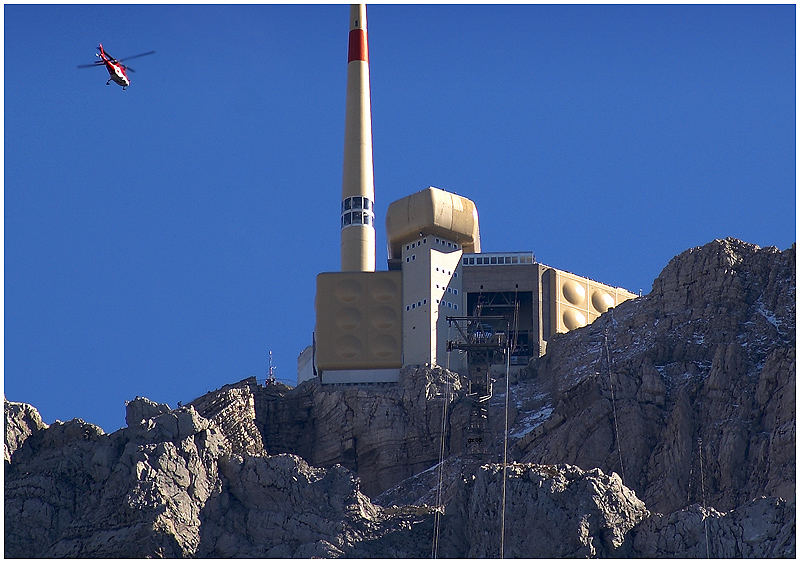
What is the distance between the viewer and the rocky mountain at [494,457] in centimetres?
13938

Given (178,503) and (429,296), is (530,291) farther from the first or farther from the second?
(178,503)

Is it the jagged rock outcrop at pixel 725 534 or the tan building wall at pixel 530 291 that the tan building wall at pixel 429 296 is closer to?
the tan building wall at pixel 530 291

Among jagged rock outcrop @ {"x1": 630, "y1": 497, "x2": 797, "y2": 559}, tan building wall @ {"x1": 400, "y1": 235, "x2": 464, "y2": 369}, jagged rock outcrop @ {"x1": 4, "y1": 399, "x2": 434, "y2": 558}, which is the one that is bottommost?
jagged rock outcrop @ {"x1": 630, "y1": 497, "x2": 797, "y2": 559}

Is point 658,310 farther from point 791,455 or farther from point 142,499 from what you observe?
→ point 142,499

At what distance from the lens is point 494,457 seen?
17325 centimetres

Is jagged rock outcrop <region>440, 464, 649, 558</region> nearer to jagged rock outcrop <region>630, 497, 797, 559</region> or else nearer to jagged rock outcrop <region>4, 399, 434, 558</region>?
jagged rock outcrop <region>630, 497, 797, 559</region>

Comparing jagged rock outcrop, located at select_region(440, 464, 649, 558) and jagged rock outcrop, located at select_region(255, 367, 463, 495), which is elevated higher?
jagged rock outcrop, located at select_region(255, 367, 463, 495)

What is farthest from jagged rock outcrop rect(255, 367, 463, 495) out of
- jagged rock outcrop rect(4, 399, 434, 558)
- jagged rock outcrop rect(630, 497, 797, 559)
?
jagged rock outcrop rect(630, 497, 797, 559)

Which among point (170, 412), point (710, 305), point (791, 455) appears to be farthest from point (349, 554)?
point (710, 305)

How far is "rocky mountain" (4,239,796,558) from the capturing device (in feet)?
457

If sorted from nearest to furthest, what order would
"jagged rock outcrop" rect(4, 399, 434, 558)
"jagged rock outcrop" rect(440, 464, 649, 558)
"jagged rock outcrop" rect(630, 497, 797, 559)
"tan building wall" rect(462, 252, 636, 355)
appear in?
1. "jagged rock outcrop" rect(630, 497, 797, 559)
2. "jagged rock outcrop" rect(440, 464, 649, 558)
3. "jagged rock outcrop" rect(4, 399, 434, 558)
4. "tan building wall" rect(462, 252, 636, 355)

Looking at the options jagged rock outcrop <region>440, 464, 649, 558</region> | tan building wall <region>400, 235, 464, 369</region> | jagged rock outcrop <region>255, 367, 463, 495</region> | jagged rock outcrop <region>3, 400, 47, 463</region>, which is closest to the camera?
jagged rock outcrop <region>440, 464, 649, 558</region>

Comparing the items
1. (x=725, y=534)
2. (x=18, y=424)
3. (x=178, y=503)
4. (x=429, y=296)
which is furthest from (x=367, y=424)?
(x=725, y=534)

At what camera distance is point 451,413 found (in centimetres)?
18212
